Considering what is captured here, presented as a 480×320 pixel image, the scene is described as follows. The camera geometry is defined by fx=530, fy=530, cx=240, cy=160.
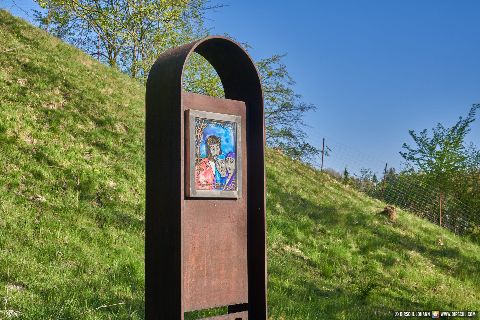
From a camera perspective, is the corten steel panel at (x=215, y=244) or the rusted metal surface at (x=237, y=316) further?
the rusted metal surface at (x=237, y=316)

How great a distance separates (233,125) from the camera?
18.1 feet

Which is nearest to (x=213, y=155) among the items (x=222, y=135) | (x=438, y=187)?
(x=222, y=135)

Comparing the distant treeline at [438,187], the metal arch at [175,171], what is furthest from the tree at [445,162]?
the metal arch at [175,171]

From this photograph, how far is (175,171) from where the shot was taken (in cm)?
485

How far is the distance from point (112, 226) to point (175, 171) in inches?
222

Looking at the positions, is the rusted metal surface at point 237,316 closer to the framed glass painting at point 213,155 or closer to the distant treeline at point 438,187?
the framed glass painting at point 213,155

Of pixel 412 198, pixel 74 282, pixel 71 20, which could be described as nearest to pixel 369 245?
pixel 74 282

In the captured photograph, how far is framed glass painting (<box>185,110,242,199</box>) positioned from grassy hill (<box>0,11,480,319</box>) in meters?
2.28

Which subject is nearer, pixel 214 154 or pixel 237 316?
pixel 214 154

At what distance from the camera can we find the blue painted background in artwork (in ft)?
16.9

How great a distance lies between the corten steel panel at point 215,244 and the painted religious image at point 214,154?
89 mm

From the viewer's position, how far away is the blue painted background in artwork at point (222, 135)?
5.15m

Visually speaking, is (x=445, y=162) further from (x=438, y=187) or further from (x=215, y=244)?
(x=215, y=244)

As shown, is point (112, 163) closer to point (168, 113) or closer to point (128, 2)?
point (168, 113)
